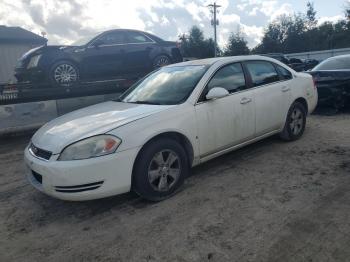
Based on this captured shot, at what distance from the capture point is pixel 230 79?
185 inches

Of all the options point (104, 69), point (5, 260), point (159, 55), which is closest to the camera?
point (5, 260)

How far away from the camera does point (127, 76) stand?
8.77m

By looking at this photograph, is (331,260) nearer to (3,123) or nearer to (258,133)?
(258,133)

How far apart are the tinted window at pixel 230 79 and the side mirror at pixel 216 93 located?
149 millimetres

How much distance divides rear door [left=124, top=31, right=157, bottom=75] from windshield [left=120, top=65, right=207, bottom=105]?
12.3ft

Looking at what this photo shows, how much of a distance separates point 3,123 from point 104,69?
2.75 meters

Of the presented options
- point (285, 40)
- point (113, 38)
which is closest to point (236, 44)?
point (285, 40)

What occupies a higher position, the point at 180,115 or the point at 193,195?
the point at 180,115

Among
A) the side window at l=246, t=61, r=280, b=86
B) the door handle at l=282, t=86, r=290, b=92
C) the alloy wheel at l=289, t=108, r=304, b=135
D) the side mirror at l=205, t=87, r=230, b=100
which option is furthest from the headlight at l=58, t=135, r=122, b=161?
the alloy wheel at l=289, t=108, r=304, b=135

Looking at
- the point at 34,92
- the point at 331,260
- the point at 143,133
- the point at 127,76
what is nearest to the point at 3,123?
the point at 34,92

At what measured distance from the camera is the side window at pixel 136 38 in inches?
347

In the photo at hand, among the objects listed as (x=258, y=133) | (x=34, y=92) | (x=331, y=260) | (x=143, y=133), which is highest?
(x=34, y=92)

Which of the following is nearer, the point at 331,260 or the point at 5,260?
the point at 331,260

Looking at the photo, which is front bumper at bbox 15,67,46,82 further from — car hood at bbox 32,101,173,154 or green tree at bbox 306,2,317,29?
green tree at bbox 306,2,317,29
